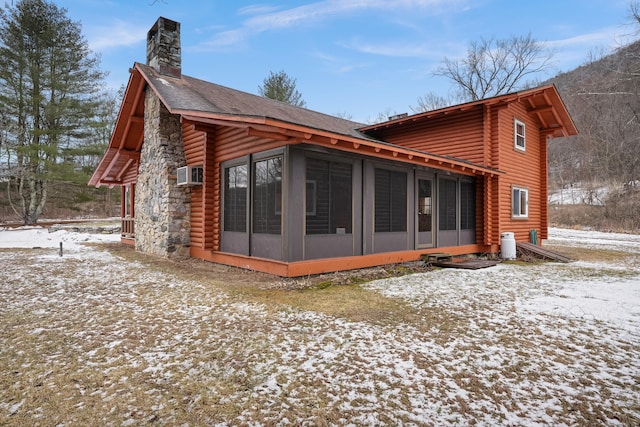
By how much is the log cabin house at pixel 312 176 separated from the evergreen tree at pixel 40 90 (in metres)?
9.97

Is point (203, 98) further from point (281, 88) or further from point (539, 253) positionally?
point (281, 88)

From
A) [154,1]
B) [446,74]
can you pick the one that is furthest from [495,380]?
[446,74]

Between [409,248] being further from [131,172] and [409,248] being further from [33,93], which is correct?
[33,93]

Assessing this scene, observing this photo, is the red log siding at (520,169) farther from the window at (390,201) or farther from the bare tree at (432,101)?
the bare tree at (432,101)

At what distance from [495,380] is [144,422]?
245 centimetres

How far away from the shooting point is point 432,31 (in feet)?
68.4

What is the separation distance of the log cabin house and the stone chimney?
0.10ft

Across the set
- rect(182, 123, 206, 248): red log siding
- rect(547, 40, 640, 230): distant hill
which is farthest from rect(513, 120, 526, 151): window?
rect(547, 40, 640, 230): distant hill

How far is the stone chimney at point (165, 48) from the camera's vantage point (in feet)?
32.2

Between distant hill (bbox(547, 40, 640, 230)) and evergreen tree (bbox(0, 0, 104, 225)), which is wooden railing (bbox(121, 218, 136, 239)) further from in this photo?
distant hill (bbox(547, 40, 640, 230))

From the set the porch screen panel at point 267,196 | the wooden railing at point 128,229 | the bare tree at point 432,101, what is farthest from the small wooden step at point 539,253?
the bare tree at point 432,101

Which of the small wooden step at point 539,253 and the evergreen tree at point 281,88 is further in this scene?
the evergreen tree at point 281,88

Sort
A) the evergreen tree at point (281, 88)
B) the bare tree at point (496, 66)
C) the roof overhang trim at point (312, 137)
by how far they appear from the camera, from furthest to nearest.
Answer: the evergreen tree at point (281, 88) → the bare tree at point (496, 66) → the roof overhang trim at point (312, 137)

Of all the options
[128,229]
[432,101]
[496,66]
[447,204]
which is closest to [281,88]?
[432,101]
